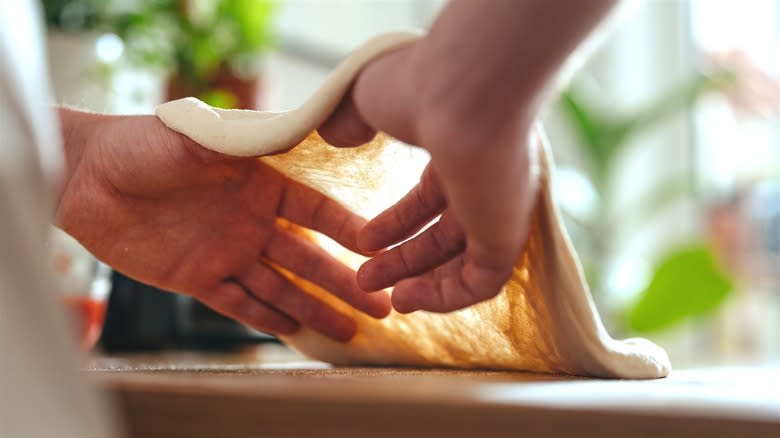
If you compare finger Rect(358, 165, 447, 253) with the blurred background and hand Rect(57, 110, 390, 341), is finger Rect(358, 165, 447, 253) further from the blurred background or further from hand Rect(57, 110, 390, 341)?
the blurred background

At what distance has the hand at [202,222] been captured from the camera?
640mm

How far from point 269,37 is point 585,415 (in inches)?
59.9

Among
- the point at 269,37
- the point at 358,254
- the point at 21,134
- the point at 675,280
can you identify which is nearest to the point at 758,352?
the point at 675,280

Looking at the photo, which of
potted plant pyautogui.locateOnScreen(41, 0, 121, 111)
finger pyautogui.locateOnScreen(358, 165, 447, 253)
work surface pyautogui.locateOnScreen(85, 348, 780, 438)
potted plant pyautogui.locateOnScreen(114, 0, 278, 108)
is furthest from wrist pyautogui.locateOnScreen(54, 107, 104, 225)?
potted plant pyautogui.locateOnScreen(114, 0, 278, 108)

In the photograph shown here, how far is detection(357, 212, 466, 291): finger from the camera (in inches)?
20.5

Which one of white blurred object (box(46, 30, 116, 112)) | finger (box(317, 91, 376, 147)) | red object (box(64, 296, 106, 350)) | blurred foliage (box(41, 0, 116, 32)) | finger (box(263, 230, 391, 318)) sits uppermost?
blurred foliage (box(41, 0, 116, 32))

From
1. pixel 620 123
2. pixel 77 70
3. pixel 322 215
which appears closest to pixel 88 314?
pixel 322 215

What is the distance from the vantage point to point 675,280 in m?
2.12

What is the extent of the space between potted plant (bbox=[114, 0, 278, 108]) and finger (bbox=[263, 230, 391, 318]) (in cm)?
92

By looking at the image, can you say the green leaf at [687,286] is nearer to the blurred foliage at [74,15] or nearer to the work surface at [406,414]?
the blurred foliage at [74,15]

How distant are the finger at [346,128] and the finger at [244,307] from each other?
25 centimetres

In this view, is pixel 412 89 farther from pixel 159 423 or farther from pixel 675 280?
pixel 675 280

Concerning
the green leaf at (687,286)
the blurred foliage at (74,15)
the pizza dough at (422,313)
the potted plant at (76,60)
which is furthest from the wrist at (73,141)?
the green leaf at (687,286)

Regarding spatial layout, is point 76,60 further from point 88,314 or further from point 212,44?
point 88,314
